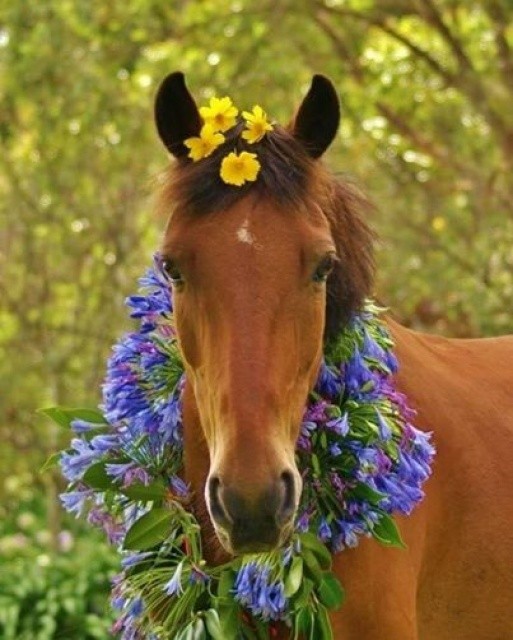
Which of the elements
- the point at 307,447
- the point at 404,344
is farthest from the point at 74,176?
the point at 307,447

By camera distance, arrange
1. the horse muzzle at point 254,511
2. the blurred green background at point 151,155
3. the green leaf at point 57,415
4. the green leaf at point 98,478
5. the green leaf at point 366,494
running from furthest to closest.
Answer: the blurred green background at point 151,155 → the green leaf at point 57,415 → the green leaf at point 98,478 → the green leaf at point 366,494 → the horse muzzle at point 254,511

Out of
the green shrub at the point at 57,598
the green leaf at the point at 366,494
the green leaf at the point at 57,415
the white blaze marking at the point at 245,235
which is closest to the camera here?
the white blaze marking at the point at 245,235

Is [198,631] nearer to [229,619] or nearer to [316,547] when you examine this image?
[229,619]

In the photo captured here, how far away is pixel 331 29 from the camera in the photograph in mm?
9625

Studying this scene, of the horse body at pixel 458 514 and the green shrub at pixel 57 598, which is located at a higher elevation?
the horse body at pixel 458 514

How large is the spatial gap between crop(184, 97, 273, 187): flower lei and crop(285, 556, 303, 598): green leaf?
0.90m

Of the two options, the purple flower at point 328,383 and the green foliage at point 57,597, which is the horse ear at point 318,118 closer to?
the purple flower at point 328,383

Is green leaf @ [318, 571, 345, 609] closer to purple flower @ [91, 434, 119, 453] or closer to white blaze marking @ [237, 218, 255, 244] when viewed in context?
purple flower @ [91, 434, 119, 453]

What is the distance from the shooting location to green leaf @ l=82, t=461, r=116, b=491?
143 inches

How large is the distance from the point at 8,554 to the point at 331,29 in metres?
4.13

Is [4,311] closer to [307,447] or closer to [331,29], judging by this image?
[331,29]

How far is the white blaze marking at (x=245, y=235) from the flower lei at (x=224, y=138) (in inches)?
4.9

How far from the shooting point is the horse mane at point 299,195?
3215 mm

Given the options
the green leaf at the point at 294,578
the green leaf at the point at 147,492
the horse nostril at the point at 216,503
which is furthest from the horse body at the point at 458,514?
the horse nostril at the point at 216,503
